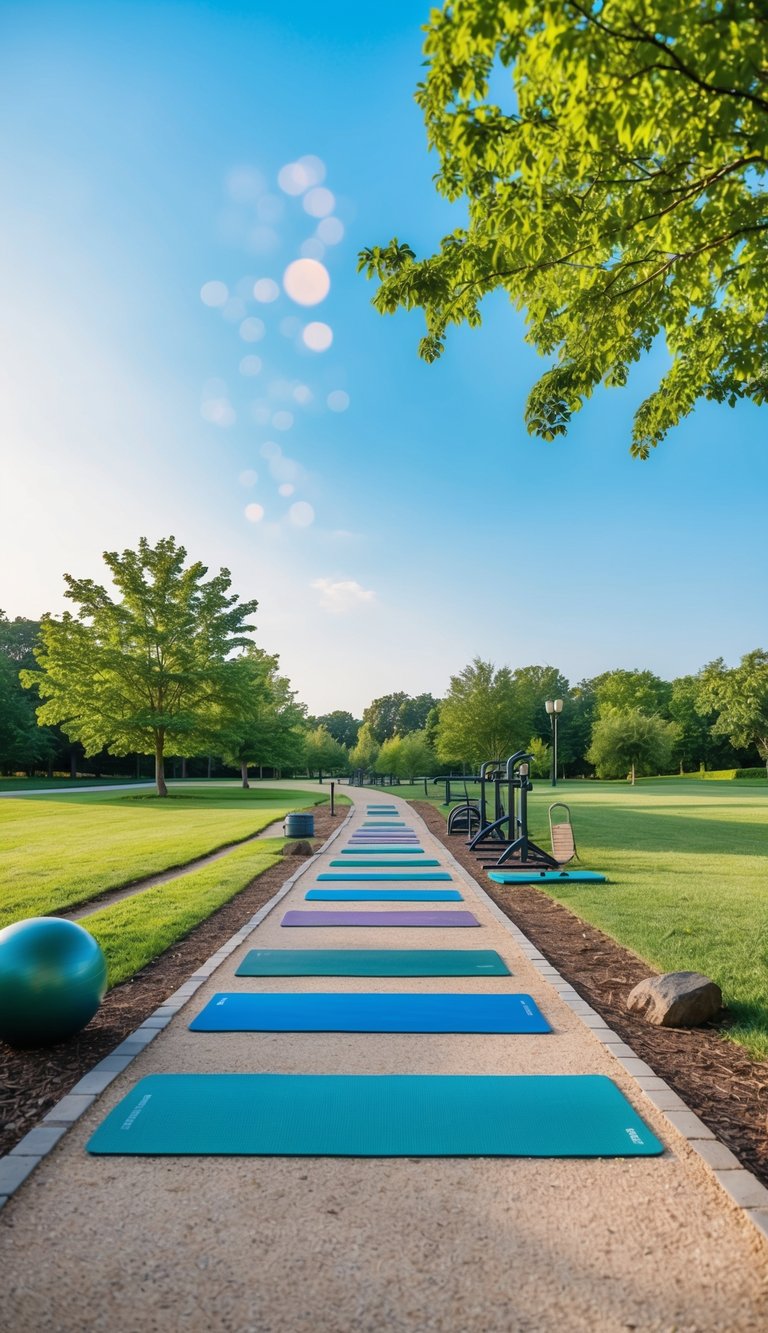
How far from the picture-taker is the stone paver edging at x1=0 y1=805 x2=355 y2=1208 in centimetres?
303

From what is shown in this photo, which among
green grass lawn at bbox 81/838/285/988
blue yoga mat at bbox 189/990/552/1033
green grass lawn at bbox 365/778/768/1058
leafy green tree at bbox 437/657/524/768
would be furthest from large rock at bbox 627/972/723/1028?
leafy green tree at bbox 437/657/524/768

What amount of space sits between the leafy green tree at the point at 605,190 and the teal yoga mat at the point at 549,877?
6.54 metres

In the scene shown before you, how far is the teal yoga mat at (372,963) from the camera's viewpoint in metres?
5.83

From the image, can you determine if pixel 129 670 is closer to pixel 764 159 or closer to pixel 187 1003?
pixel 187 1003

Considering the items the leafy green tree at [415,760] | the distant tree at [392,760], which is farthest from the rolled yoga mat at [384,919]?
the distant tree at [392,760]

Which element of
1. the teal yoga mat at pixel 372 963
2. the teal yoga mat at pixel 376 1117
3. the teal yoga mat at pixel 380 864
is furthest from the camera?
the teal yoga mat at pixel 380 864

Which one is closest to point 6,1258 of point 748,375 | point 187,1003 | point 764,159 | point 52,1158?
point 52,1158

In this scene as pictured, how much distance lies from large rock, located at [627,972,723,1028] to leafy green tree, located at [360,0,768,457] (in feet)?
13.8

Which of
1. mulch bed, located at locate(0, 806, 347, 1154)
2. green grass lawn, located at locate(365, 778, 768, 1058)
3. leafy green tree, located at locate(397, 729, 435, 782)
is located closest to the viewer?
mulch bed, located at locate(0, 806, 347, 1154)

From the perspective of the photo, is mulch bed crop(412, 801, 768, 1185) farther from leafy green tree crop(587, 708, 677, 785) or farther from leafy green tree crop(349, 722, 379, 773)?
leafy green tree crop(349, 722, 379, 773)

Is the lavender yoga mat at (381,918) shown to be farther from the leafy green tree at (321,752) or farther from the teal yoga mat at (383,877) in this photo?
the leafy green tree at (321,752)

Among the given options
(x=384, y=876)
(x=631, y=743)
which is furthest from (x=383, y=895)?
(x=631, y=743)

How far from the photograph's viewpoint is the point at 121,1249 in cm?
256

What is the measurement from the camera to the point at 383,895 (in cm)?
935
